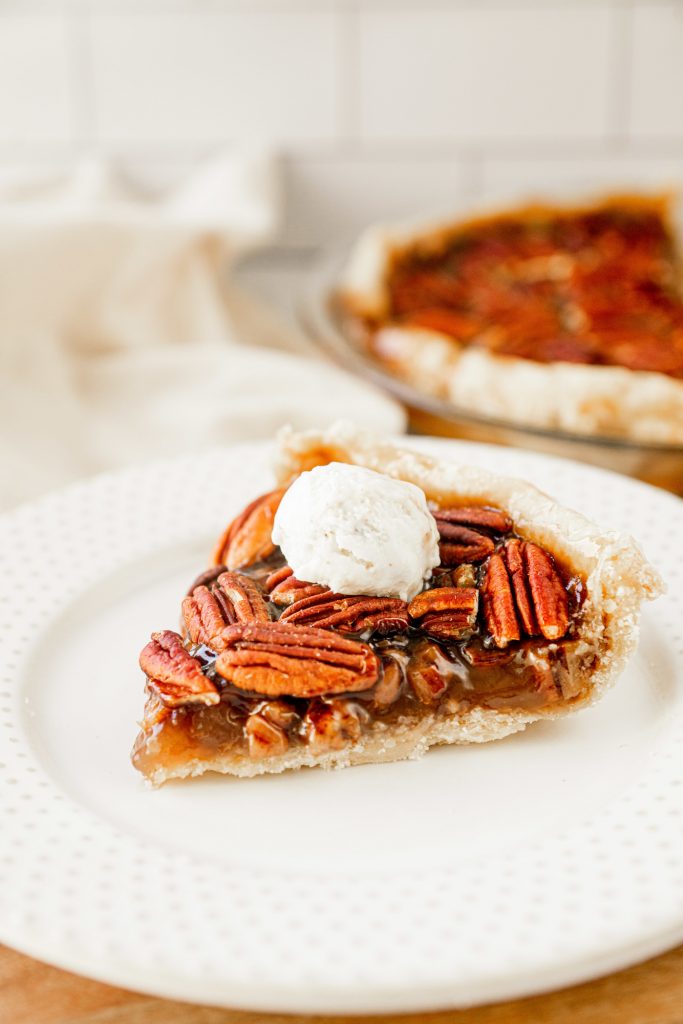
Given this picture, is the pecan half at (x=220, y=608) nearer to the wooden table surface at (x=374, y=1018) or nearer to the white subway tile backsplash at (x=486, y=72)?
the wooden table surface at (x=374, y=1018)

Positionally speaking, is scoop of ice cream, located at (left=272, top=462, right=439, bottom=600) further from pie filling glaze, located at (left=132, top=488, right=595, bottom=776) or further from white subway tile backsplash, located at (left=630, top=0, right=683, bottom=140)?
white subway tile backsplash, located at (left=630, top=0, right=683, bottom=140)

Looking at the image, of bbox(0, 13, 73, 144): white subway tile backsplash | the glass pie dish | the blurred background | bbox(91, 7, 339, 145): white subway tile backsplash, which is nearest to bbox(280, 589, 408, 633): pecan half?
the glass pie dish

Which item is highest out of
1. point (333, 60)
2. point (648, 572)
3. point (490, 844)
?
point (333, 60)

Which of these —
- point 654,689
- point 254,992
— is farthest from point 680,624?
point 254,992

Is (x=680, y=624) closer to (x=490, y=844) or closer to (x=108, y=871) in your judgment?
(x=490, y=844)

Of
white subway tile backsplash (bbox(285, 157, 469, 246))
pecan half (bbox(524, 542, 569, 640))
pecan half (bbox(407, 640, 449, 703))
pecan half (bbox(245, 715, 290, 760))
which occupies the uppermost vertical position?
white subway tile backsplash (bbox(285, 157, 469, 246))

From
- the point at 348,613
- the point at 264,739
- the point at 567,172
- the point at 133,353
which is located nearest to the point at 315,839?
the point at 264,739

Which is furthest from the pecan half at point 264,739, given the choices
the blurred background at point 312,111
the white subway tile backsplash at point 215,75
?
the white subway tile backsplash at point 215,75
